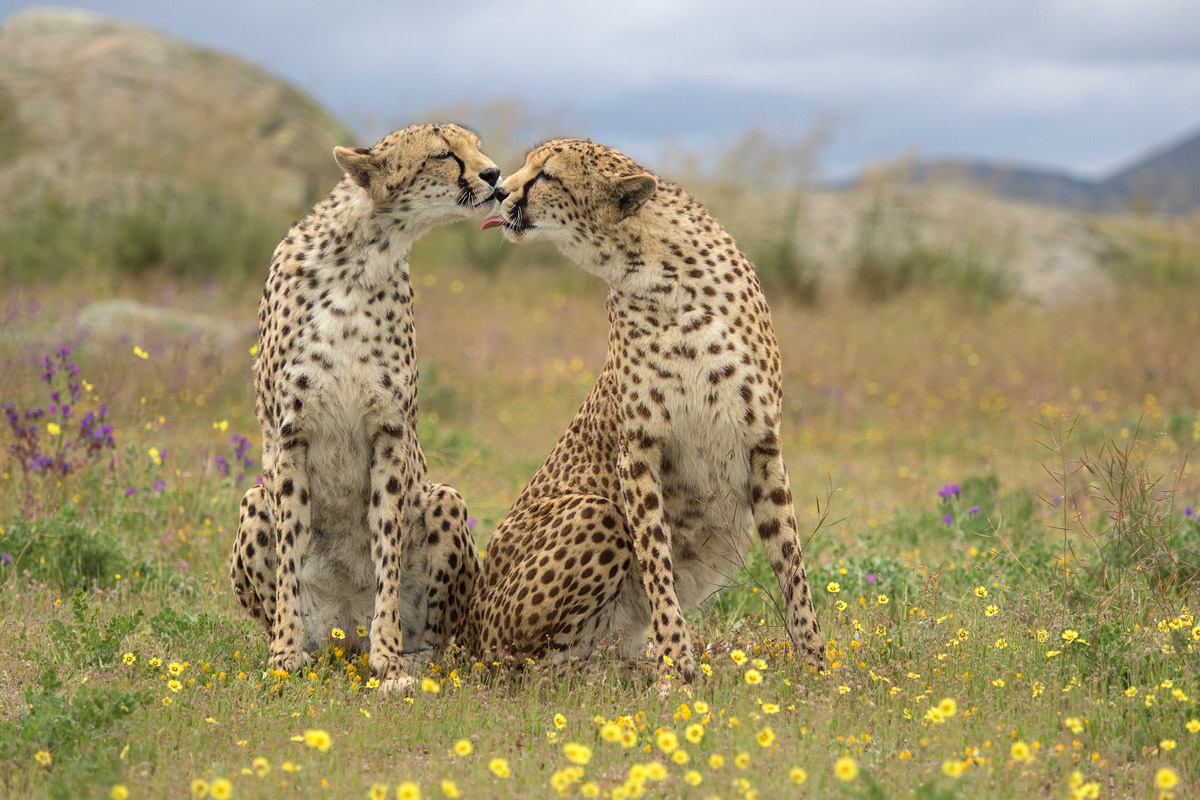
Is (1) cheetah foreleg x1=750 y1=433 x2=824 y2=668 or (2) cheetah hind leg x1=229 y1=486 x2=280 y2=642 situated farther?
(2) cheetah hind leg x1=229 y1=486 x2=280 y2=642

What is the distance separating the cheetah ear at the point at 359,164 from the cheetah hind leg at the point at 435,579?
1118 mm

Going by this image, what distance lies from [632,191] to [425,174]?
28.4 inches

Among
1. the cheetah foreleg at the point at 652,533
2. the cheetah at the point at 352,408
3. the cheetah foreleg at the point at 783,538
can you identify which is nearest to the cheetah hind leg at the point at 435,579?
the cheetah at the point at 352,408

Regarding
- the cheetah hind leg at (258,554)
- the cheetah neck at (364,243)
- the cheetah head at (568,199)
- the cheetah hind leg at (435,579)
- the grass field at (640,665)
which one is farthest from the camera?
the cheetah hind leg at (435,579)

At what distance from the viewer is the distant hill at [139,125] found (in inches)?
553

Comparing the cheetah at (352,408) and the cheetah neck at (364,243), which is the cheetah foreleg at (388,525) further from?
the cheetah neck at (364,243)

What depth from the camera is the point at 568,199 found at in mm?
3990

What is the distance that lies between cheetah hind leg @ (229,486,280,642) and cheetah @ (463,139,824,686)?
0.75 metres

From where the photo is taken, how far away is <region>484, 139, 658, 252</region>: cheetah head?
3.97m

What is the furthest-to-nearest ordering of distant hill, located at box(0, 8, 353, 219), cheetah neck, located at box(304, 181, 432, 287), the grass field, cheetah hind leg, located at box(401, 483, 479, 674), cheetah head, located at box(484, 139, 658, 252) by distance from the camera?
distant hill, located at box(0, 8, 353, 219)
cheetah hind leg, located at box(401, 483, 479, 674)
cheetah neck, located at box(304, 181, 432, 287)
cheetah head, located at box(484, 139, 658, 252)
the grass field

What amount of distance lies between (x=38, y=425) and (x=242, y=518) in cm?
287

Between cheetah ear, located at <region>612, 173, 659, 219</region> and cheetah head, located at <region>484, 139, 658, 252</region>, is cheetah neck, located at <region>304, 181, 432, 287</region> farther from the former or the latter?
cheetah ear, located at <region>612, 173, 659, 219</region>

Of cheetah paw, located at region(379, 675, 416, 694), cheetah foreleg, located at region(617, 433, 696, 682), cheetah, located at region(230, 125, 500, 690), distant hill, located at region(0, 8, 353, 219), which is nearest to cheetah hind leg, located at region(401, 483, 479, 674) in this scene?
cheetah, located at region(230, 125, 500, 690)

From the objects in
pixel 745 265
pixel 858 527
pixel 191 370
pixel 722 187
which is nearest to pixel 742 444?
pixel 745 265
